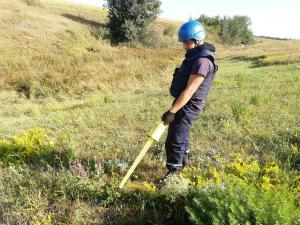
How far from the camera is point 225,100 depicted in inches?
391

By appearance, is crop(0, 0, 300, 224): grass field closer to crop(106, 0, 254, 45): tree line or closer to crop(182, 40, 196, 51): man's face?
crop(182, 40, 196, 51): man's face

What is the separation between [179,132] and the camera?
4.75 meters

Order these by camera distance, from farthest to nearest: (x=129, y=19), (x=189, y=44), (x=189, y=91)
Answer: (x=129, y=19)
(x=189, y=44)
(x=189, y=91)

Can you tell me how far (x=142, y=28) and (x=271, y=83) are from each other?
28.1 m

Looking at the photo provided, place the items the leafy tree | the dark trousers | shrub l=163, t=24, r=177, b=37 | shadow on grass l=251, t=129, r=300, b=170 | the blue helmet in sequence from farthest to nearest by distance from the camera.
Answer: shrub l=163, t=24, r=177, b=37 → the leafy tree → shadow on grass l=251, t=129, r=300, b=170 → the dark trousers → the blue helmet

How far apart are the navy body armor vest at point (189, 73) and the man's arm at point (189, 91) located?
8.5 inches

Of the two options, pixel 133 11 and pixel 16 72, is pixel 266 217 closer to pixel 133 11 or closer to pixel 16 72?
pixel 16 72

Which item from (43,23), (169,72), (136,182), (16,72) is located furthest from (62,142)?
(43,23)

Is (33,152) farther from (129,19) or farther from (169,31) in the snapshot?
(169,31)

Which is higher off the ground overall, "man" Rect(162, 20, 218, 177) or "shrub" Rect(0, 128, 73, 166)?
"man" Rect(162, 20, 218, 177)

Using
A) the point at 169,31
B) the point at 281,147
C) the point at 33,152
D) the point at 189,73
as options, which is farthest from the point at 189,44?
the point at 169,31

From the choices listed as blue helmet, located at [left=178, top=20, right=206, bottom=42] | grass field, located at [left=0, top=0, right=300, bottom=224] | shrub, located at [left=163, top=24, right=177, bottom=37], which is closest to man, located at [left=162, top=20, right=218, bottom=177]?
blue helmet, located at [left=178, top=20, right=206, bottom=42]

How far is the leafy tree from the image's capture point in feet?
124

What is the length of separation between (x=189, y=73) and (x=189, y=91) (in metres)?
0.31
